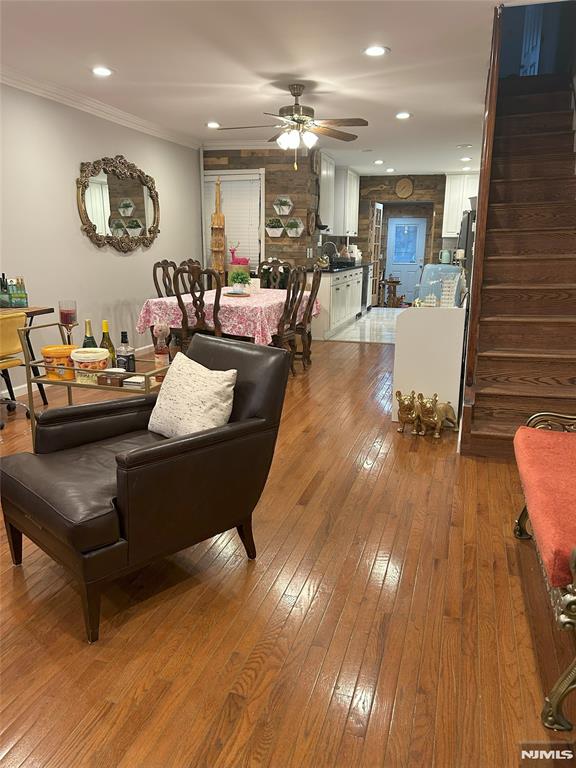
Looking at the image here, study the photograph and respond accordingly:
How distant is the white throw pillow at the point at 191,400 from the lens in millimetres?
2184

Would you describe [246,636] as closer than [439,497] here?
Yes

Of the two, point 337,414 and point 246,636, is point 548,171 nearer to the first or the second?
point 337,414

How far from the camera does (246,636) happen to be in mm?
1899

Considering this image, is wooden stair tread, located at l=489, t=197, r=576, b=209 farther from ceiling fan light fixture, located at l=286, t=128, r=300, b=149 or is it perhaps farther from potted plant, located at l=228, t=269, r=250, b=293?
potted plant, located at l=228, t=269, r=250, b=293

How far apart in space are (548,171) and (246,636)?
4.53m

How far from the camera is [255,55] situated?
3859 mm

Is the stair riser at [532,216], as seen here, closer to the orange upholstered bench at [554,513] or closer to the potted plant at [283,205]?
the orange upholstered bench at [554,513]

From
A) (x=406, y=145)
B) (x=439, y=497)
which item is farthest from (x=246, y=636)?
(x=406, y=145)

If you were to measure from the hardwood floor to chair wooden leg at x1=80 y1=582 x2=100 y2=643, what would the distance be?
5 centimetres

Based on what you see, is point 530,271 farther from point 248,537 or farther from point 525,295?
point 248,537

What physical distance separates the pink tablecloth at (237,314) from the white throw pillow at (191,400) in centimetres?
251

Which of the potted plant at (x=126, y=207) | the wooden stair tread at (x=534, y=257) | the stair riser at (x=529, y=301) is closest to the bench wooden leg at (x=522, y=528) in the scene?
the stair riser at (x=529, y=301)

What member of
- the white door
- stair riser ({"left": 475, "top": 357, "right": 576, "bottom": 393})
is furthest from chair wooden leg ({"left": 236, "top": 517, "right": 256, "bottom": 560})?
the white door

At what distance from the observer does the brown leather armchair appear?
1.80 meters
